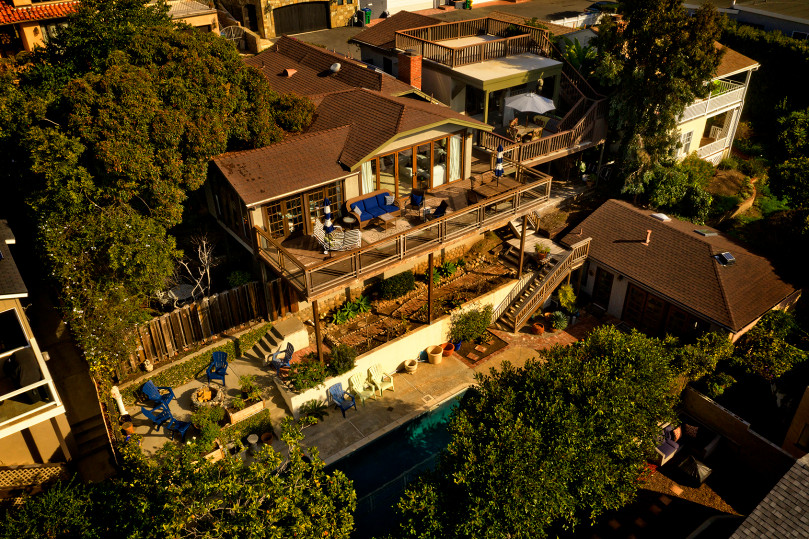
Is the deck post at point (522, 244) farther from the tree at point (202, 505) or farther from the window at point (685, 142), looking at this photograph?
the tree at point (202, 505)

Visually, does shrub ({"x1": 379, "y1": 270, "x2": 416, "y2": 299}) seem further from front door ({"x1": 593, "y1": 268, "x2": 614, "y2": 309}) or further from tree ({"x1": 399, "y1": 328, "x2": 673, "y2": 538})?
front door ({"x1": 593, "y1": 268, "x2": 614, "y2": 309})

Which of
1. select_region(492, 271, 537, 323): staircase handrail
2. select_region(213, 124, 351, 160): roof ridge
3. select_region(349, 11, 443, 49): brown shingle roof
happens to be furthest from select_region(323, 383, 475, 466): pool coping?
select_region(349, 11, 443, 49): brown shingle roof

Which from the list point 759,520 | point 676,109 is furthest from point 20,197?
point 676,109

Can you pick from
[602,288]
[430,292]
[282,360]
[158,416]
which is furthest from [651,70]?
[158,416]

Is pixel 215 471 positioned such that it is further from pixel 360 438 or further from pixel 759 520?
pixel 759 520

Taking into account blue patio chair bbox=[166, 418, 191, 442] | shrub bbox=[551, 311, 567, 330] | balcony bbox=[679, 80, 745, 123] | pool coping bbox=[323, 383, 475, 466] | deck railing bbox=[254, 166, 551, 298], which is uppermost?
balcony bbox=[679, 80, 745, 123]

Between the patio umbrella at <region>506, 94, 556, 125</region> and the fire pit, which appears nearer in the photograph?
the fire pit

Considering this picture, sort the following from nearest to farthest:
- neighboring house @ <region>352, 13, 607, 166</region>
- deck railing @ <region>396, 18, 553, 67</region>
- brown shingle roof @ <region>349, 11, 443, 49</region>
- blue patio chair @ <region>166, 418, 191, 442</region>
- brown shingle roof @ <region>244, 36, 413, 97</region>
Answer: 1. blue patio chair @ <region>166, 418, 191, 442</region>
2. brown shingle roof @ <region>244, 36, 413, 97</region>
3. neighboring house @ <region>352, 13, 607, 166</region>
4. deck railing @ <region>396, 18, 553, 67</region>
5. brown shingle roof @ <region>349, 11, 443, 49</region>

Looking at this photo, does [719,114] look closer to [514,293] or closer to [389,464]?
[514,293]

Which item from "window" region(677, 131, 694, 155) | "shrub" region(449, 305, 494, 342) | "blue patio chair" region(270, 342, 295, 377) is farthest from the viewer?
"window" region(677, 131, 694, 155)
